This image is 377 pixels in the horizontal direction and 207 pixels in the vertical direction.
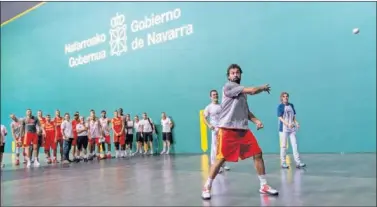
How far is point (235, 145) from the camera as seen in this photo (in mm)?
4516

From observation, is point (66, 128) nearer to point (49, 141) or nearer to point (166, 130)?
point (49, 141)

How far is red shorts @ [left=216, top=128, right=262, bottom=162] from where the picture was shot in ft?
14.8

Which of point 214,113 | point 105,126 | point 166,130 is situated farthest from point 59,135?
point 214,113

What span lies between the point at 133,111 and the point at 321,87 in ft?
23.1

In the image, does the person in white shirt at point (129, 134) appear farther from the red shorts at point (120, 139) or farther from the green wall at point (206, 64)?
the green wall at point (206, 64)

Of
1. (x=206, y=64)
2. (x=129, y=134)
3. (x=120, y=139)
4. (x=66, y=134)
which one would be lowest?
(x=120, y=139)

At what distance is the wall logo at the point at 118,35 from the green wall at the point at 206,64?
0.14m

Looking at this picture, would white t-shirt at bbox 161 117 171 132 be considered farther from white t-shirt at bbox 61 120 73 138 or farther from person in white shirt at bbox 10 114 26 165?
person in white shirt at bbox 10 114 26 165

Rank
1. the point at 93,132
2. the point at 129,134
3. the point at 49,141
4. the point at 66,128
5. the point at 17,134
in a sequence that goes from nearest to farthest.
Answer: the point at 66,128
the point at 49,141
the point at 17,134
the point at 93,132
the point at 129,134

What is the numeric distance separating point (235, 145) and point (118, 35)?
11.8 metres

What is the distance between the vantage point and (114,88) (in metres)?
15.2

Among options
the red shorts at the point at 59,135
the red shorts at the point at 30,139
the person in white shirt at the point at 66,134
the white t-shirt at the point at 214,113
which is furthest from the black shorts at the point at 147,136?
the white t-shirt at the point at 214,113

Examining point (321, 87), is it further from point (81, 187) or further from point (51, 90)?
point (51, 90)

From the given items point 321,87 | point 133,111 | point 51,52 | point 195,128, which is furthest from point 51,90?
point 321,87
